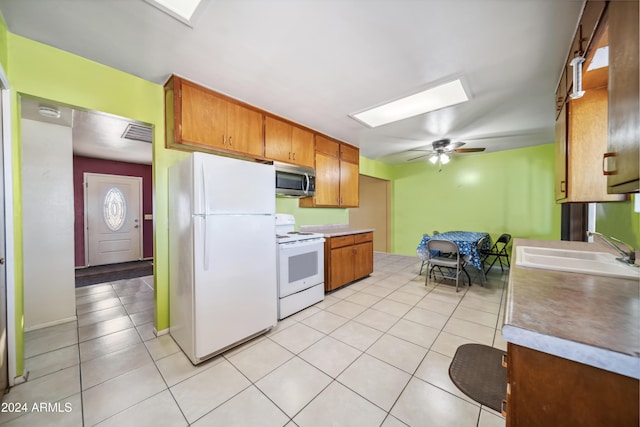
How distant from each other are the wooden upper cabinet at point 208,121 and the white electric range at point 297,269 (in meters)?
1.05

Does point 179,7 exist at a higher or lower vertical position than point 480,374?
higher

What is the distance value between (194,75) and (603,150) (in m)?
3.20

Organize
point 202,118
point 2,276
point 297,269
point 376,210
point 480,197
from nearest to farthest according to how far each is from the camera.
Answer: point 2,276 → point 202,118 → point 297,269 → point 480,197 → point 376,210

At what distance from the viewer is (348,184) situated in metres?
4.23

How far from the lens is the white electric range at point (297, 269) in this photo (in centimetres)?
257

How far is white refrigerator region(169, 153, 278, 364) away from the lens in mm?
1804

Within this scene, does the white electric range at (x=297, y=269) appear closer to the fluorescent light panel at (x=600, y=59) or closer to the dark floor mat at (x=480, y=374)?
the dark floor mat at (x=480, y=374)

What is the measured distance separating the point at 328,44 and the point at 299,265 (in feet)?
7.09

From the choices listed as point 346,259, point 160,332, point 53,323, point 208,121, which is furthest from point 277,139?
point 53,323

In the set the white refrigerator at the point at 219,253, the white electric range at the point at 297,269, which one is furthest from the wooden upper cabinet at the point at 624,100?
the white electric range at the point at 297,269

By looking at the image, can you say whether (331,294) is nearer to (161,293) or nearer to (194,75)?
(161,293)

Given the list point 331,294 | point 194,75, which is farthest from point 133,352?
point 194,75

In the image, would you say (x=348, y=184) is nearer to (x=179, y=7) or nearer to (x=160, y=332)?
(x=179, y=7)

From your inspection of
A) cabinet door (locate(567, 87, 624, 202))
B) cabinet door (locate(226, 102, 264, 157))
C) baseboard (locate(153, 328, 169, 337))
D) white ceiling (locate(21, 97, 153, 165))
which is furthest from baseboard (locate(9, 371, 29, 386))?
cabinet door (locate(567, 87, 624, 202))
